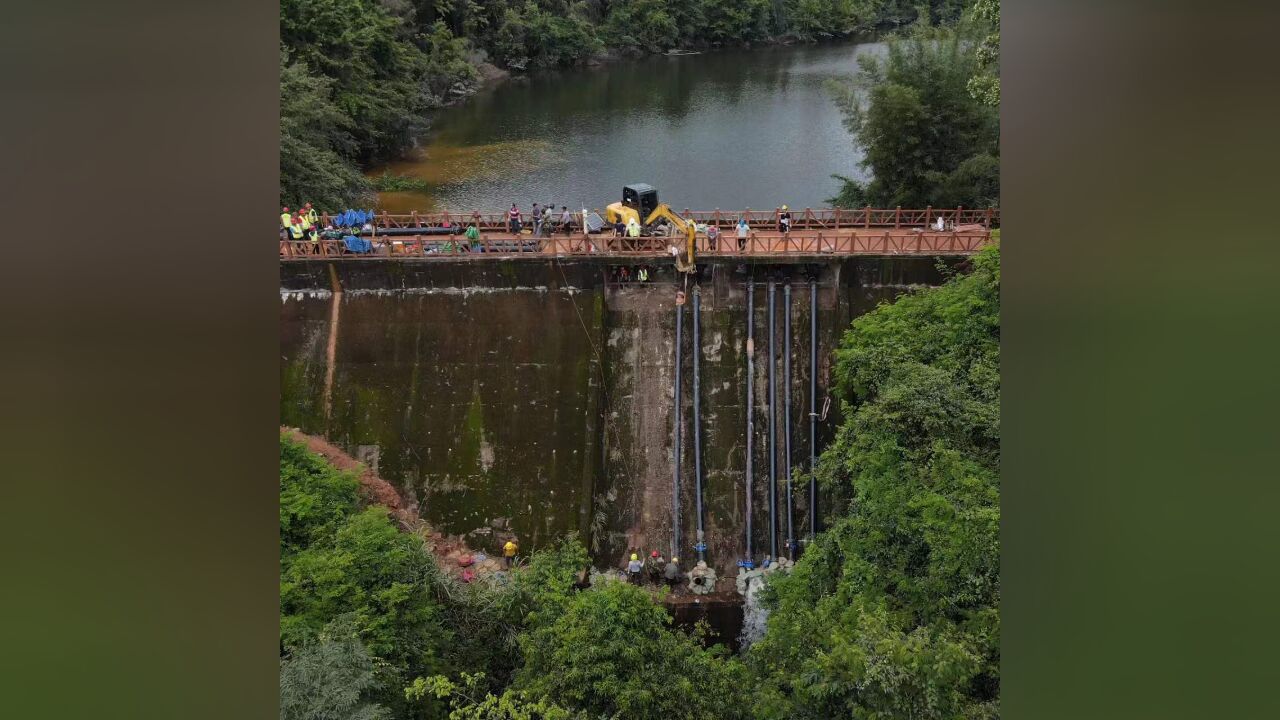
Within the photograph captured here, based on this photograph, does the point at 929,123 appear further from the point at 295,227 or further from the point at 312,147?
the point at 312,147

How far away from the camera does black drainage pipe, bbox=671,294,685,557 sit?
55.9 ft

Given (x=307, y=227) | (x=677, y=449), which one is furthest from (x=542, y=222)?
(x=677, y=449)

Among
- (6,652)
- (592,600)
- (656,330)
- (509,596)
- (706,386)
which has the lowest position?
(509,596)

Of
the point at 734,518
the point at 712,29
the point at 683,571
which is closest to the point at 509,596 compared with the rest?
the point at 683,571

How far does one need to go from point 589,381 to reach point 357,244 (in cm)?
602

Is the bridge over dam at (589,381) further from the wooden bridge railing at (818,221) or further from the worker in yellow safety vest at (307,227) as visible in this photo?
the wooden bridge railing at (818,221)

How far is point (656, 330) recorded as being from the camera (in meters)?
18.3

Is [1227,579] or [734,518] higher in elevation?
[1227,579]

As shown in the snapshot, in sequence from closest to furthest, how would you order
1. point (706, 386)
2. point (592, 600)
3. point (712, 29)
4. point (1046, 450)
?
1. point (1046, 450)
2. point (592, 600)
3. point (706, 386)
4. point (712, 29)

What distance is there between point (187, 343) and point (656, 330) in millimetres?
16446

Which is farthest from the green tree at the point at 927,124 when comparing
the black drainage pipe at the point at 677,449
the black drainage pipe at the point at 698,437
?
the black drainage pipe at the point at 677,449

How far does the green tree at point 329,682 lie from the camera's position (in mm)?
9461

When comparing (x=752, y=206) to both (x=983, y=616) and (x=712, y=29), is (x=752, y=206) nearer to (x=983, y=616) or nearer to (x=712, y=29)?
(x=983, y=616)

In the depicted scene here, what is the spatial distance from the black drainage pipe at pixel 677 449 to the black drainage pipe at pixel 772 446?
1925 millimetres
